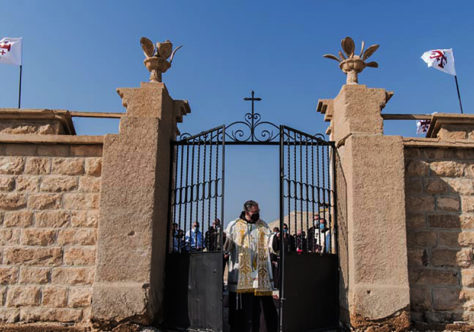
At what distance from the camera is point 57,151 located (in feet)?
19.7

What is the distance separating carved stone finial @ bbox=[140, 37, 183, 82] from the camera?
6.35 meters

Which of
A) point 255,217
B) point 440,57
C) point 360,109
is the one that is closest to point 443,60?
point 440,57

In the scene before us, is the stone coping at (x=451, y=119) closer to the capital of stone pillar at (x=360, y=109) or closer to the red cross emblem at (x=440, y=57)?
the capital of stone pillar at (x=360, y=109)

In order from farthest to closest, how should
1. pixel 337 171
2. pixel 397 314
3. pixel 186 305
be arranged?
pixel 337 171, pixel 186 305, pixel 397 314

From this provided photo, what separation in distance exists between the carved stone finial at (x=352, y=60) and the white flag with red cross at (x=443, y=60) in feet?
5.17

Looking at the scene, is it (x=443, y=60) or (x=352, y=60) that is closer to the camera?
(x=352, y=60)

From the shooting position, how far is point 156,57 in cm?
634

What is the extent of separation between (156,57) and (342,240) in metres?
3.59

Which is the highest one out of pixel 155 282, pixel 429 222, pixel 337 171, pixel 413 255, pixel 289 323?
pixel 337 171

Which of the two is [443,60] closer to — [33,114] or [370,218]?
[370,218]

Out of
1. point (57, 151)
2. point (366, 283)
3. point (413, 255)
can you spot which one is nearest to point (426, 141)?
point (413, 255)

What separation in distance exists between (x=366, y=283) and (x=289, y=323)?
105 centimetres

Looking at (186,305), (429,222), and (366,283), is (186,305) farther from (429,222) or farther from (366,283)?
(429,222)

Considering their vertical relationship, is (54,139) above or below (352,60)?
below
